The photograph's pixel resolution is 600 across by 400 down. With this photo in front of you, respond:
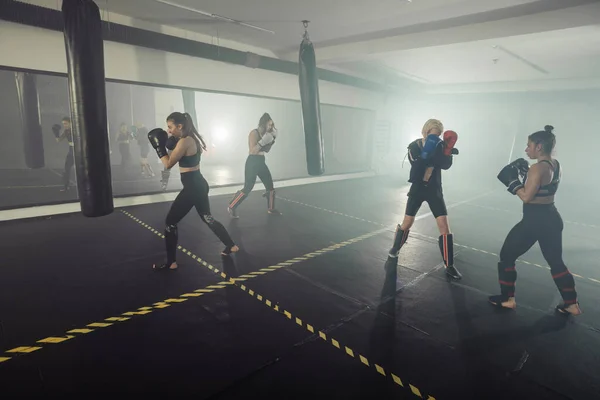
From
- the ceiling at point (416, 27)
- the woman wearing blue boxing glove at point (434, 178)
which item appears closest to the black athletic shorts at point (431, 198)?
the woman wearing blue boxing glove at point (434, 178)

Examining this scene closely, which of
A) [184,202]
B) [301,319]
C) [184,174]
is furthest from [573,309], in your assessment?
[184,174]

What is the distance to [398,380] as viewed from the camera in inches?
95.7

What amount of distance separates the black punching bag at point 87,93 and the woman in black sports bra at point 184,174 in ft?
2.67

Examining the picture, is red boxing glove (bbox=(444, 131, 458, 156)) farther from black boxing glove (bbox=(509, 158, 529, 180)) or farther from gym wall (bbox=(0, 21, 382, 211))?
gym wall (bbox=(0, 21, 382, 211))

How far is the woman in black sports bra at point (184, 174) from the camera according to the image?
3.84 metres

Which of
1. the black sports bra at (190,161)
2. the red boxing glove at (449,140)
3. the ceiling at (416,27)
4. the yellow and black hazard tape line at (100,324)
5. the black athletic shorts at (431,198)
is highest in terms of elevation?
the ceiling at (416,27)

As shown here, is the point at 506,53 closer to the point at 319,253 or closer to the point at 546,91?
the point at 546,91

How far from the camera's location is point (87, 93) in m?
3.83

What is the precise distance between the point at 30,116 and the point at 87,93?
6837 mm

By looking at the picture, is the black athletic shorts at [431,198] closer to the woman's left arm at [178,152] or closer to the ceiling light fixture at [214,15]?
the woman's left arm at [178,152]

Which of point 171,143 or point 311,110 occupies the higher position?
point 311,110

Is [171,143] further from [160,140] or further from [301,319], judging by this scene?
[301,319]

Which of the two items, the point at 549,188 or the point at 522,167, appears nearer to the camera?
the point at 549,188

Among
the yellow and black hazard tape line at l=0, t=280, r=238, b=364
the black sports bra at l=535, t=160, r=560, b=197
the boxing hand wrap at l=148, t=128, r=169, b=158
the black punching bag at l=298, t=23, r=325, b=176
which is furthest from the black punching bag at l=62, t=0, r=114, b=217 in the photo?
the black sports bra at l=535, t=160, r=560, b=197
